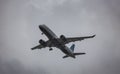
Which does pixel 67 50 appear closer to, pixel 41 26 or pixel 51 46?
pixel 51 46

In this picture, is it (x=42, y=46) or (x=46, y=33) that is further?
(x=42, y=46)

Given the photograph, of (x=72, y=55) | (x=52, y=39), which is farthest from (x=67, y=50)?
(x=52, y=39)

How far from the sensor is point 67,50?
133125mm

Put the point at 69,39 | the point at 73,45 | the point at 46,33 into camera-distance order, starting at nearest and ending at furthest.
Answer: the point at 46,33 → the point at 69,39 → the point at 73,45

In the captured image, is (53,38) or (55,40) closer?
(53,38)

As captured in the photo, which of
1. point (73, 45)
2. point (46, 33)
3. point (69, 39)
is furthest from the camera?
point (73, 45)

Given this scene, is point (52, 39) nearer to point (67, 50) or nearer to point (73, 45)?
point (67, 50)

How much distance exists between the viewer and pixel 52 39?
401 feet

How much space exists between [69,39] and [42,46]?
12582 mm

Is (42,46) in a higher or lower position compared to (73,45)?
lower

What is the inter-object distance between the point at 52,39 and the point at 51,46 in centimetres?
902

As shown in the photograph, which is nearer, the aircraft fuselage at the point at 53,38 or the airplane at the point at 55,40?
the aircraft fuselage at the point at 53,38

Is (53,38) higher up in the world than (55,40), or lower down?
higher up

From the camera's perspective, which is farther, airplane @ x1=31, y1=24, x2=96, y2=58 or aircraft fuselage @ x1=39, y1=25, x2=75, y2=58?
airplane @ x1=31, y1=24, x2=96, y2=58
